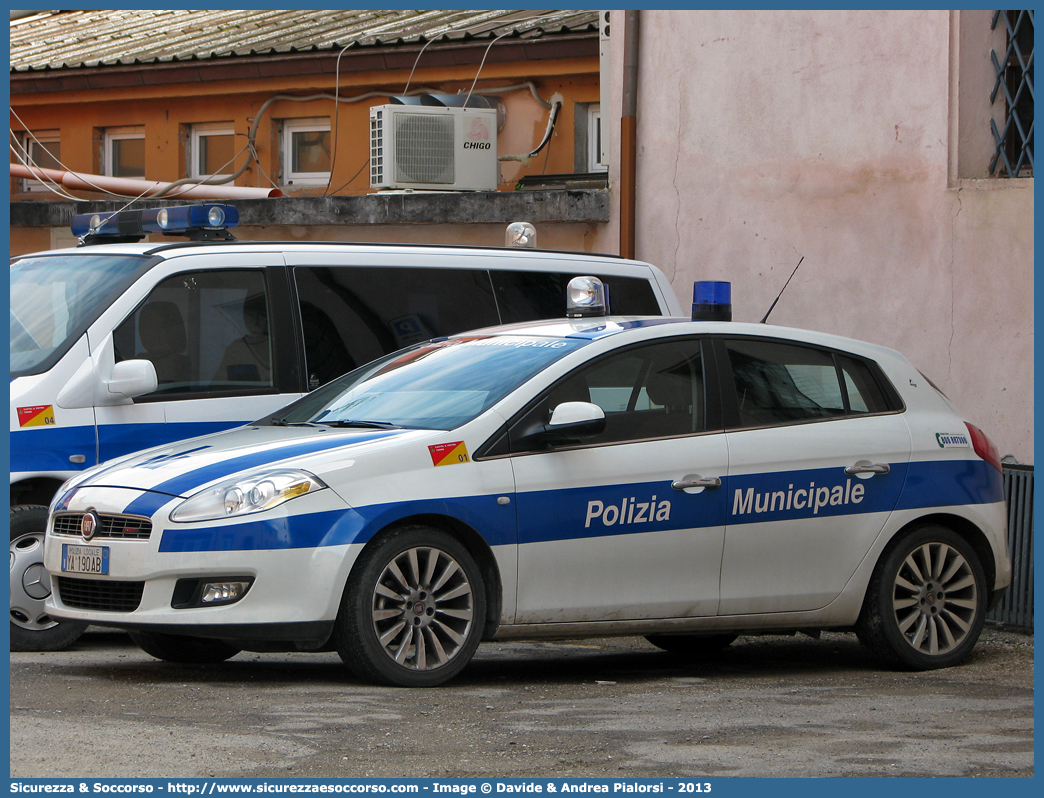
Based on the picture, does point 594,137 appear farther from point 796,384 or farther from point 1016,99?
point 796,384

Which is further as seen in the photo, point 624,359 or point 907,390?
point 907,390

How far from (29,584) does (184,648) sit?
105 centimetres

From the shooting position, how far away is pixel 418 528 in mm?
6527

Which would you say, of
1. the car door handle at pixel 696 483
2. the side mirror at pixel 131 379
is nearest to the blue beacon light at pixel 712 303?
the car door handle at pixel 696 483

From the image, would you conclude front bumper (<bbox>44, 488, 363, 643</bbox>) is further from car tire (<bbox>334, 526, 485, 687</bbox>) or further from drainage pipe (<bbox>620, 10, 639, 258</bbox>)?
drainage pipe (<bbox>620, 10, 639, 258</bbox>)

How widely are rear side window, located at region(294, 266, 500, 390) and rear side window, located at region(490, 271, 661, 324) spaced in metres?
0.12

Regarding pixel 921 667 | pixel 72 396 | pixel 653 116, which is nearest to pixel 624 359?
pixel 921 667

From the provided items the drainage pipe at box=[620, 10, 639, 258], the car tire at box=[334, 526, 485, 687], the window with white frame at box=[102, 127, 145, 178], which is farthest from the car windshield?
the window with white frame at box=[102, 127, 145, 178]

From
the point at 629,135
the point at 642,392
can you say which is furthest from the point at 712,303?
the point at 629,135

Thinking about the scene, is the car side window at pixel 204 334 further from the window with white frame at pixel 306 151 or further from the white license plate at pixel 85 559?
the window with white frame at pixel 306 151

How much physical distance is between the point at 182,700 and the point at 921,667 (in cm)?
361

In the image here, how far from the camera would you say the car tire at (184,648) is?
23.6 ft

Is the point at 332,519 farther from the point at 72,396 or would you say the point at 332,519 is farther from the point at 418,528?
the point at 72,396

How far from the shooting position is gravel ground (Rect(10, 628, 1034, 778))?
5.03 meters
